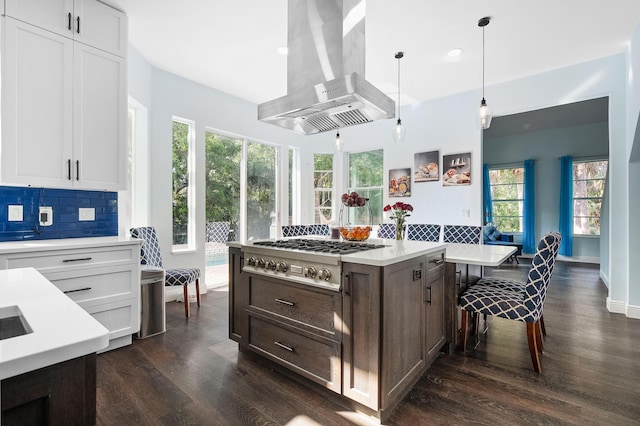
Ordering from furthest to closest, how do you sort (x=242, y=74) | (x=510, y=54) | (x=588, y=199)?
(x=588, y=199)
(x=242, y=74)
(x=510, y=54)

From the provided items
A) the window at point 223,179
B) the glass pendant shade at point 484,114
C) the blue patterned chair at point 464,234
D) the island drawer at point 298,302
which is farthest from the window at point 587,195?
the island drawer at point 298,302

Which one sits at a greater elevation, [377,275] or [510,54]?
[510,54]

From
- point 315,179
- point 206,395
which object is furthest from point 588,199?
point 206,395

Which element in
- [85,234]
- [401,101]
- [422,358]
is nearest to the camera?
[422,358]

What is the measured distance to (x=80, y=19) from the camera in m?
2.61

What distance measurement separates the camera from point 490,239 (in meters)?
7.39

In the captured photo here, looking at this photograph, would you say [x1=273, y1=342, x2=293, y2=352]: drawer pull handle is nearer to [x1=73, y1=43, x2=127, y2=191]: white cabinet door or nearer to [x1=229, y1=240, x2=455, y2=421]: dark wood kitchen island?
[x1=229, y1=240, x2=455, y2=421]: dark wood kitchen island

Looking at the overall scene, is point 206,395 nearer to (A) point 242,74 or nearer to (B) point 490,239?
(A) point 242,74

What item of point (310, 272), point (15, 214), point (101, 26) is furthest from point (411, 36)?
point (15, 214)

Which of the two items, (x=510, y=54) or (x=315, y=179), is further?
(x=315, y=179)

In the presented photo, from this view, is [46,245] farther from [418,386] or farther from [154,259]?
[418,386]

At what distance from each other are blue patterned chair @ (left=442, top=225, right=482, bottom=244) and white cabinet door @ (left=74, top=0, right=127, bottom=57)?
416 centimetres

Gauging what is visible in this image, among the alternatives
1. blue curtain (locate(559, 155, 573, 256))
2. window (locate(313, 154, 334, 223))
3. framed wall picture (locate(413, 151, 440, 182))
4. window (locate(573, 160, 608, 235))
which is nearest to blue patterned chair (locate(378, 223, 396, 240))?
framed wall picture (locate(413, 151, 440, 182))

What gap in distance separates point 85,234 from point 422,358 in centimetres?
308
